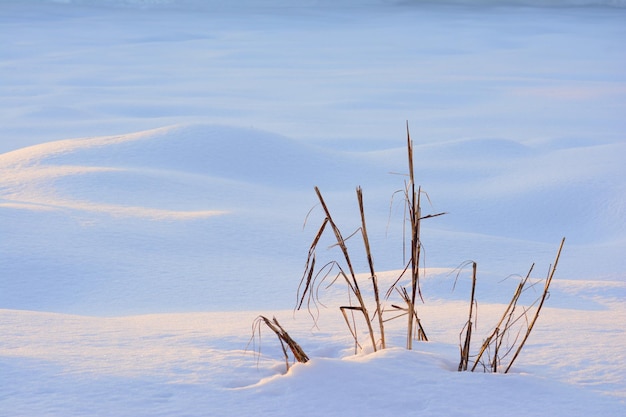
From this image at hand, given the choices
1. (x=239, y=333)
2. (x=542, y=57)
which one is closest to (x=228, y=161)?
(x=239, y=333)

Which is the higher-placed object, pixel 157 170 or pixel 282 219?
pixel 157 170

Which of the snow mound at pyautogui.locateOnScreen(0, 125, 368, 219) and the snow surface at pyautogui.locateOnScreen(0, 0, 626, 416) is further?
the snow mound at pyautogui.locateOnScreen(0, 125, 368, 219)

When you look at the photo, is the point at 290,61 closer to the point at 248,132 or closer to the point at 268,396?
the point at 248,132

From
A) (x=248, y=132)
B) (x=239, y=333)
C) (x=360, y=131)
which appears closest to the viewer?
(x=239, y=333)

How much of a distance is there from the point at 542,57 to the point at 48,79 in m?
5.06

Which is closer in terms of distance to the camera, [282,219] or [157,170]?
[282,219]

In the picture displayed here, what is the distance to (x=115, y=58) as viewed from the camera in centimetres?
859

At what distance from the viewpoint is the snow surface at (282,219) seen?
1.05 m

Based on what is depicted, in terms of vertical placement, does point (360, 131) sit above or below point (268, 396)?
above

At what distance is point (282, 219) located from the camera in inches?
105

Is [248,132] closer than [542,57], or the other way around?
[248,132]

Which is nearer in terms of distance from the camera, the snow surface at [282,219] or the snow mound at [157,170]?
the snow surface at [282,219]

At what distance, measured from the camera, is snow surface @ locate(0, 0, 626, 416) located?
3.46 ft

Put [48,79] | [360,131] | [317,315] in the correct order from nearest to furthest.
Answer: [317,315]
[360,131]
[48,79]
